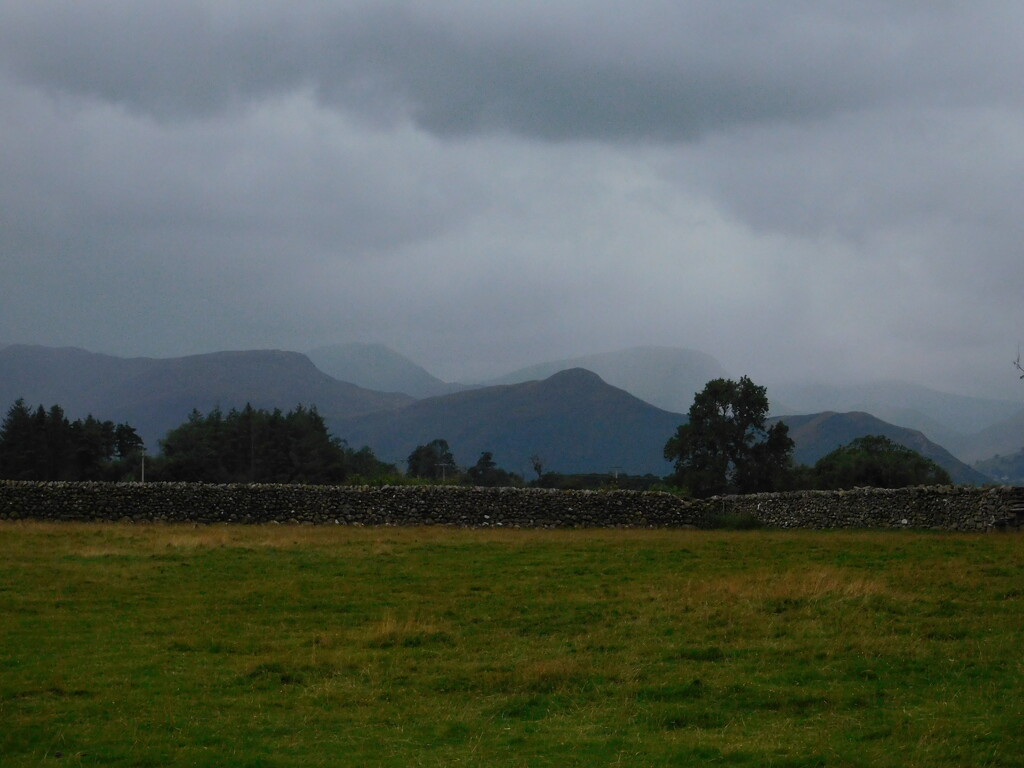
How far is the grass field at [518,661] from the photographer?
28.9 ft

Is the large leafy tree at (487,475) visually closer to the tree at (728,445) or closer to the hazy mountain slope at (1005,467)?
the tree at (728,445)

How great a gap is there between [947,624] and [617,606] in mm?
4794

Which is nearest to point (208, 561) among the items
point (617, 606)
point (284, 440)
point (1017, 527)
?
point (617, 606)

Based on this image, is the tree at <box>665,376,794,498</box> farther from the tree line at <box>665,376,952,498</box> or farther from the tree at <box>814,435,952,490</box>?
the tree at <box>814,435,952,490</box>

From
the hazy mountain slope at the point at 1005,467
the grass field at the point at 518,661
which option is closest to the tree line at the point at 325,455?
the grass field at the point at 518,661

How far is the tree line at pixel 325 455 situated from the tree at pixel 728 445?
0.21 feet

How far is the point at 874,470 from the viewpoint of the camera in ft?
197

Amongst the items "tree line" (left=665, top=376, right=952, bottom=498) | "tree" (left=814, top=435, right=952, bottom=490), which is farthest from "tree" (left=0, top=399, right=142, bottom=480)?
"tree" (left=814, top=435, right=952, bottom=490)

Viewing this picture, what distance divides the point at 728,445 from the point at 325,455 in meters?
32.5

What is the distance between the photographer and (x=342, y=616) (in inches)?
621

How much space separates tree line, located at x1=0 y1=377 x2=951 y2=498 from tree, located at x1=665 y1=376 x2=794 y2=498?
0.07 metres

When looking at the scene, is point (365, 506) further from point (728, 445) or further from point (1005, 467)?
point (1005, 467)

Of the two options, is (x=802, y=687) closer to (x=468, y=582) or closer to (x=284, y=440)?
(x=468, y=582)

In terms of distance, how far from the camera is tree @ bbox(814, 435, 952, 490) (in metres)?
59.3
